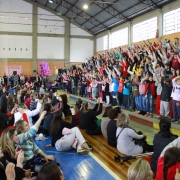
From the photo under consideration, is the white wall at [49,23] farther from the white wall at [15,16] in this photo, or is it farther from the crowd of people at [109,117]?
the crowd of people at [109,117]

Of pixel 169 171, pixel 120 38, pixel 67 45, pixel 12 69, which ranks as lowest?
pixel 169 171

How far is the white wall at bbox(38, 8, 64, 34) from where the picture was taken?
78.5ft

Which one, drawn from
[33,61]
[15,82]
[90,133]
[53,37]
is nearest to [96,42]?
[53,37]

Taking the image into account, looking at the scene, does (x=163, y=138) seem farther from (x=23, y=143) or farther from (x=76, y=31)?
(x=76, y=31)

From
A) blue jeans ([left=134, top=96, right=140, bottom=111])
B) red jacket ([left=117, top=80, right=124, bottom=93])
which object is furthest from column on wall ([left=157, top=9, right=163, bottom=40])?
blue jeans ([left=134, top=96, right=140, bottom=111])

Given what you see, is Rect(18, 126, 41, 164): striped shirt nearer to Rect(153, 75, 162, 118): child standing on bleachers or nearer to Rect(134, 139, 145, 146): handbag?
Rect(134, 139, 145, 146): handbag

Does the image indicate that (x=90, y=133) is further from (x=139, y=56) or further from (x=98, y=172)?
(x=139, y=56)

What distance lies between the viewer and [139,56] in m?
9.77

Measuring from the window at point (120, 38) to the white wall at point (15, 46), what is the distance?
850cm

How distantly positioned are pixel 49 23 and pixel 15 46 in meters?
4.15

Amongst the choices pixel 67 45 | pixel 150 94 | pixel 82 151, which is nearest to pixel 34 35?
pixel 67 45

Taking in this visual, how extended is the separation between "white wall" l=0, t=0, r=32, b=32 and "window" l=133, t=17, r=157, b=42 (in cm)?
1117

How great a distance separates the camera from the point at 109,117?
5.41 m

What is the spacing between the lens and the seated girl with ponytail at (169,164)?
2637 mm
